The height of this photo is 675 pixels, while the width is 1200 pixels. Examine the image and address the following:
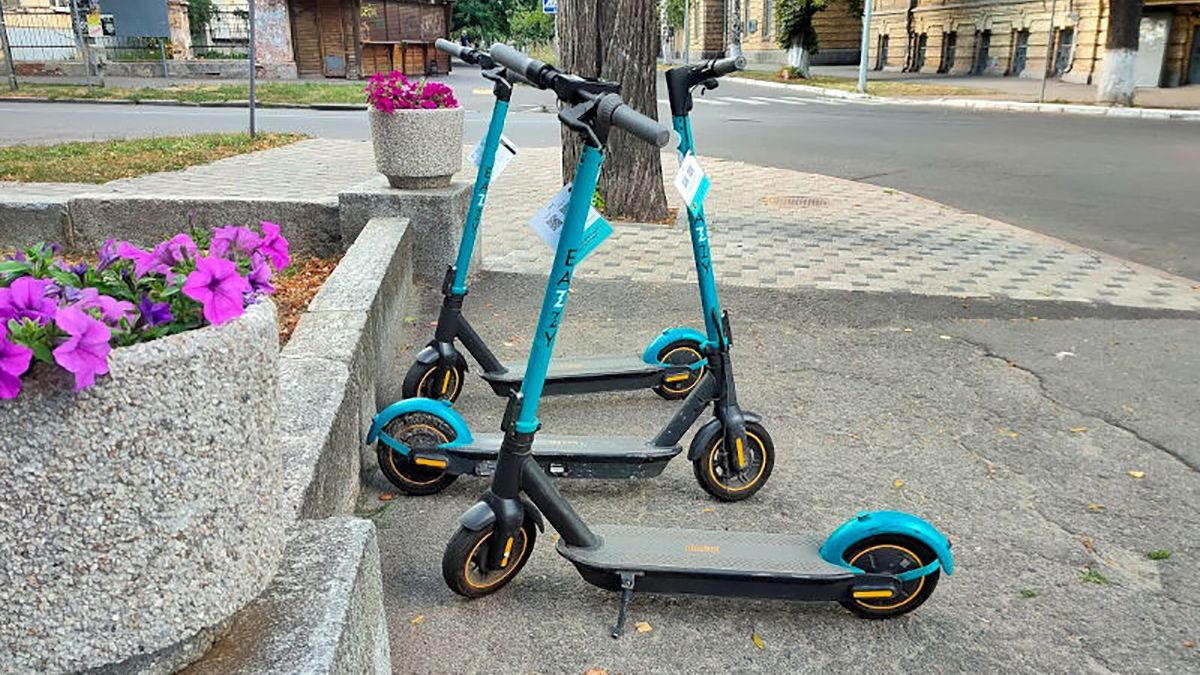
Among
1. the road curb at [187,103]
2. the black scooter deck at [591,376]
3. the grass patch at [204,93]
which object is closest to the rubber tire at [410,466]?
the black scooter deck at [591,376]

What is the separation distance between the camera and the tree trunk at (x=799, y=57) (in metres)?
35.1

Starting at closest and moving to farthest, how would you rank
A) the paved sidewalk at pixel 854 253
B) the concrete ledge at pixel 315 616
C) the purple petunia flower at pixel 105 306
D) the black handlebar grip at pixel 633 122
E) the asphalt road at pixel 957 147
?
the purple petunia flower at pixel 105 306
the concrete ledge at pixel 315 616
the black handlebar grip at pixel 633 122
the paved sidewalk at pixel 854 253
the asphalt road at pixel 957 147

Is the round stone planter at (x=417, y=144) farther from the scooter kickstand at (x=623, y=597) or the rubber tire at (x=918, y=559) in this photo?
the rubber tire at (x=918, y=559)

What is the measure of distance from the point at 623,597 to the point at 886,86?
3084 centimetres

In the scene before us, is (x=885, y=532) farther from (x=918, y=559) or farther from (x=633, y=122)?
(x=633, y=122)

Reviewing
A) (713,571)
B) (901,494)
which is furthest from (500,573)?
(901,494)

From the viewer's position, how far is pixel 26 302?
1461mm

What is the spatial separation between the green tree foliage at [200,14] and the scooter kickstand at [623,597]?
118ft

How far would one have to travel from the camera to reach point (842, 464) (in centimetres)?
395

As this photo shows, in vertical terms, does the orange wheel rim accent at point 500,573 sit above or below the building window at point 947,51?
below

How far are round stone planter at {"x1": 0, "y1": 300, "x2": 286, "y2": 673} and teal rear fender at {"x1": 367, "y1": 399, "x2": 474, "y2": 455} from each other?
1.77m

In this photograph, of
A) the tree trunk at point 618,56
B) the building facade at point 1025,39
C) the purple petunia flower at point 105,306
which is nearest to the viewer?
the purple petunia flower at point 105,306

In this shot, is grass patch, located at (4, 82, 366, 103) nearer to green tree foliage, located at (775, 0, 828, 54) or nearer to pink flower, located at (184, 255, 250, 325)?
green tree foliage, located at (775, 0, 828, 54)

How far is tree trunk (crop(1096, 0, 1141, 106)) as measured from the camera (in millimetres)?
21391
